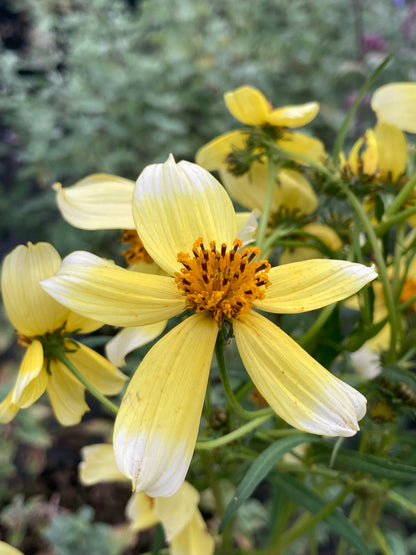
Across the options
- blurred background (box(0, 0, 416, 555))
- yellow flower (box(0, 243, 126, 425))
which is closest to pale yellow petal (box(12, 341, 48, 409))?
yellow flower (box(0, 243, 126, 425))

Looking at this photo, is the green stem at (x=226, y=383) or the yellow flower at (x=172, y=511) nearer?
the green stem at (x=226, y=383)

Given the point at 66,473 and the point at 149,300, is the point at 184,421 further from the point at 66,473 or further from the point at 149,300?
the point at 66,473

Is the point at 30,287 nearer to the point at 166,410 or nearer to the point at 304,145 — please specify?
the point at 166,410

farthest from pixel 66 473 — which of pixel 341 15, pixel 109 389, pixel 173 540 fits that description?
pixel 341 15

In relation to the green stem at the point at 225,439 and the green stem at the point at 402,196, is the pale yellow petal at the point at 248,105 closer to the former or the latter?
the green stem at the point at 402,196

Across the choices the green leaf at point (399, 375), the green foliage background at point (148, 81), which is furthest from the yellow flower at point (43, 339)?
the green foliage background at point (148, 81)

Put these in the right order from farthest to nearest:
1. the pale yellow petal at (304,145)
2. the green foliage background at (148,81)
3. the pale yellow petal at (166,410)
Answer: the green foliage background at (148,81) → the pale yellow petal at (304,145) → the pale yellow petal at (166,410)

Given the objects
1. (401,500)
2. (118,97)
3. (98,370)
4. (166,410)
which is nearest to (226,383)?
(166,410)
